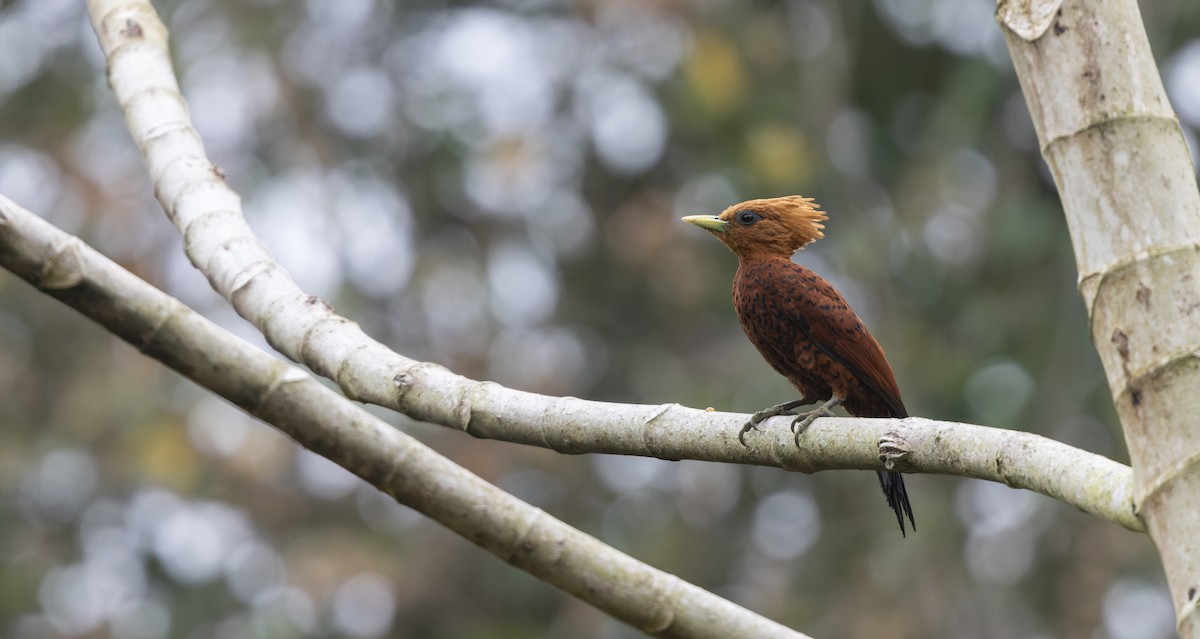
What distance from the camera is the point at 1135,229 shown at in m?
1.86

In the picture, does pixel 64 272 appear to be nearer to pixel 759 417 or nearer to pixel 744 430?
pixel 744 430

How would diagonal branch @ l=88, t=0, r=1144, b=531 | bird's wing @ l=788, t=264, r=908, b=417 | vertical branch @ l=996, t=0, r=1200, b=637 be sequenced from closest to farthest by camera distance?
vertical branch @ l=996, t=0, r=1200, b=637 < diagonal branch @ l=88, t=0, r=1144, b=531 < bird's wing @ l=788, t=264, r=908, b=417

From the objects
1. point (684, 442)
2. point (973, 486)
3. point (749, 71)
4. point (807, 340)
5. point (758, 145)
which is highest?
point (749, 71)

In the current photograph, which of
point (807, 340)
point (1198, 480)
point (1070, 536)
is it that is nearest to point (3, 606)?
point (1070, 536)

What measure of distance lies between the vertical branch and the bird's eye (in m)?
1.84

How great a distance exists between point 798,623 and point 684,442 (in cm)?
679

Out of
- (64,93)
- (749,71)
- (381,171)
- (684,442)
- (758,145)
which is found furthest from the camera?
(381,171)

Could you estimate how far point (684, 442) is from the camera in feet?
8.02

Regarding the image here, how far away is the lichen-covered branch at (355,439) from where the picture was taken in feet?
6.05

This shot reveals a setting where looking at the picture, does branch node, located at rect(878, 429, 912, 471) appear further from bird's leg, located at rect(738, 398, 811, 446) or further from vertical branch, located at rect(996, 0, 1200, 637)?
vertical branch, located at rect(996, 0, 1200, 637)

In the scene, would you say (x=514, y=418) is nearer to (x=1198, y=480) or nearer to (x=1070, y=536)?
(x=1198, y=480)

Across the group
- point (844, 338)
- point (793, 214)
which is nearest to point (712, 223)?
point (793, 214)

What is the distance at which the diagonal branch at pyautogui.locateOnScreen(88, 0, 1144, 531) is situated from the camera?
2.04 meters

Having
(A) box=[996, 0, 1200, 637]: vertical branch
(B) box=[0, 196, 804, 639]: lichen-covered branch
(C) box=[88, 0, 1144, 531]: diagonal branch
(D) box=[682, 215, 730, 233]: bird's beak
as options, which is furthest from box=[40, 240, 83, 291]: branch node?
(D) box=[682, 215, 730, 233]: bird's beak
